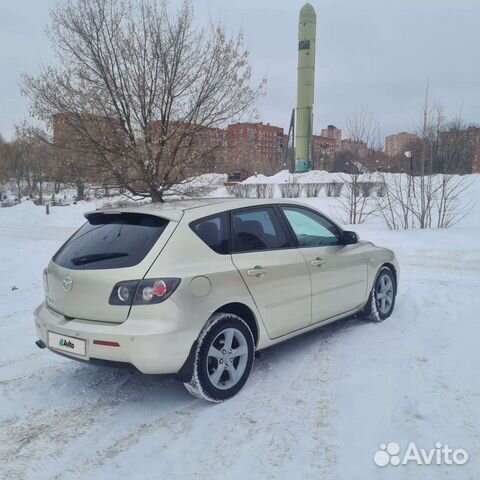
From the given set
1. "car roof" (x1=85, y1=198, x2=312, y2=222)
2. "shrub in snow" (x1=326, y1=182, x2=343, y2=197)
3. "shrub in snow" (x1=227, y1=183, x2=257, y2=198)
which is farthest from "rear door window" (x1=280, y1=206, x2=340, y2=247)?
"shrub in snow" (x1=227, y1=183, x2=257, y2=198)

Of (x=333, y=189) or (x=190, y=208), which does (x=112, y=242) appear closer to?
(x=190, y=208)

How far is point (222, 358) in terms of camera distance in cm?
336

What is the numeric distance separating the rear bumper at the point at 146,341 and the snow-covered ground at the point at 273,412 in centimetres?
47

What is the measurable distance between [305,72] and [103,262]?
54444mm

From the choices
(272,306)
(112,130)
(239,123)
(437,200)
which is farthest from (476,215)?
(272,306)

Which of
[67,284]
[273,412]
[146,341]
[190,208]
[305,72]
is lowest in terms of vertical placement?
[273,412]

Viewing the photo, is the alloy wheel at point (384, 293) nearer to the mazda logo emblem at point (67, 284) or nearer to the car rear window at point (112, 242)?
the car rear window at point (112, 242)

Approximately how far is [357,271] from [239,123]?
7.76m

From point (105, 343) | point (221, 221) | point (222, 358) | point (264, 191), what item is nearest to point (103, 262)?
point (105, 343)

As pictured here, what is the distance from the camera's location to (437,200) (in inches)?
533

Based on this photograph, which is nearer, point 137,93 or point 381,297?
point 381,297

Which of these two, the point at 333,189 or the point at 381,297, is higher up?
the point at 333,189

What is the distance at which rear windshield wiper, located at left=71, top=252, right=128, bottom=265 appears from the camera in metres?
3.21

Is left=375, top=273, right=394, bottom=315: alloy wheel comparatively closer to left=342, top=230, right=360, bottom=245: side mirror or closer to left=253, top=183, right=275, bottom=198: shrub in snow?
left=342, top=230, right=360, bottom=245: side mirror
